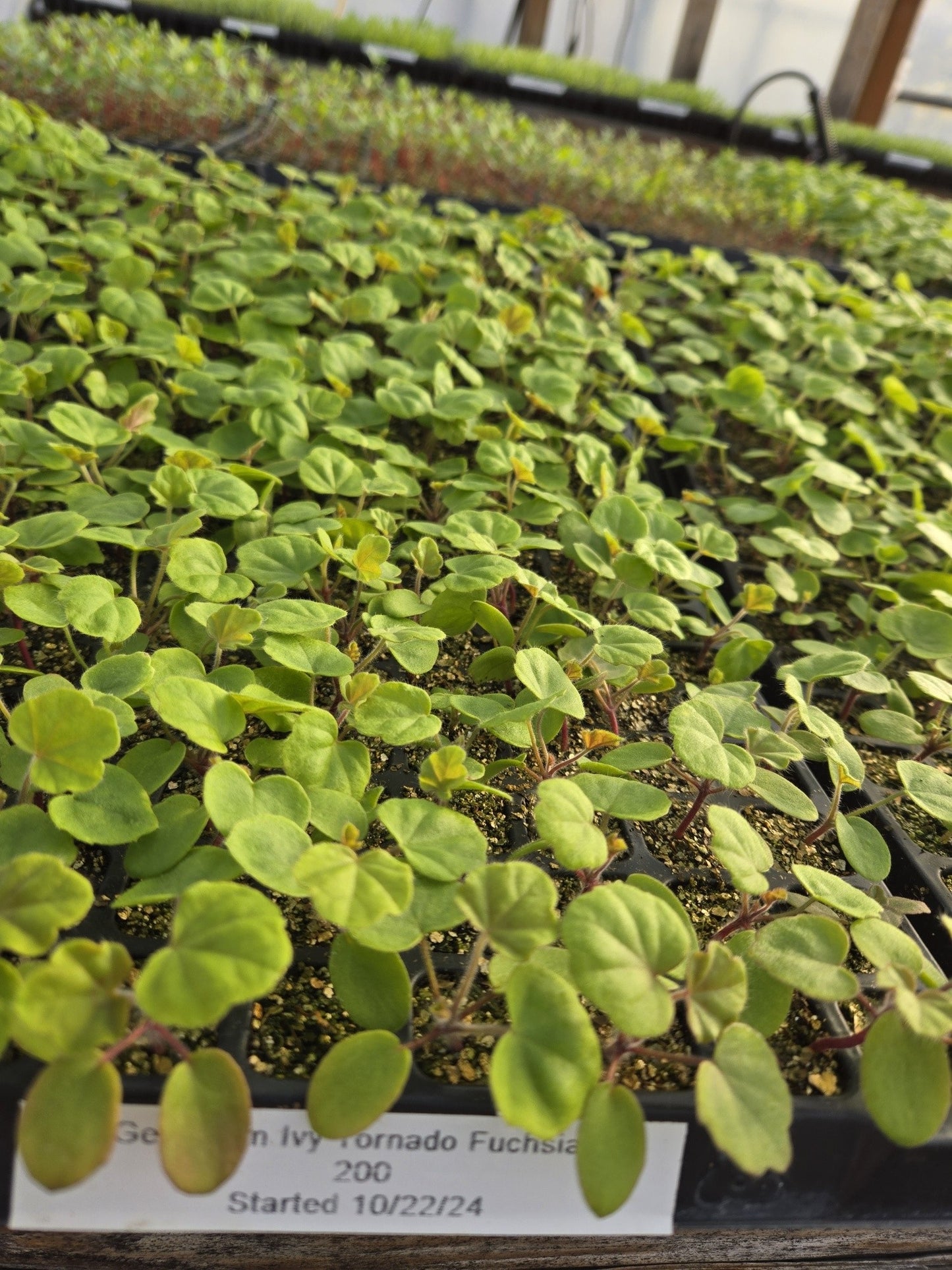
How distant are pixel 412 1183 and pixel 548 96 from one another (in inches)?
182

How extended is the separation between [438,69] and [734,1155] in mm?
4613

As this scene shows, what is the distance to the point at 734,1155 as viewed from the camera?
1.45ft

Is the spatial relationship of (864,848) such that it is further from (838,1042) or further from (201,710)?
(201,710)

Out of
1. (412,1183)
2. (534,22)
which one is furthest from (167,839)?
(534,22)

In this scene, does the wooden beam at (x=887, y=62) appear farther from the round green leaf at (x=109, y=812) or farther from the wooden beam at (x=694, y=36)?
the round green leaf at (x=109, y=812)

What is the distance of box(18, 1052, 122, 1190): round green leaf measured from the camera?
1.35 ft

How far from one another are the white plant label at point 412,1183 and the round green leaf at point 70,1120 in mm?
93

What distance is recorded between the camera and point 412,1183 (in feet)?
1.67

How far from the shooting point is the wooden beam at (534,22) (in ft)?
21.5

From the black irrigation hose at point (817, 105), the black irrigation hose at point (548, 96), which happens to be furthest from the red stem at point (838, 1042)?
the black irrigation hose at point (548, 96)

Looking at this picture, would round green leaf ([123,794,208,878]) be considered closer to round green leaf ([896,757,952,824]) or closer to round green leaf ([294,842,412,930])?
round green leaf ([294,842,412,930])

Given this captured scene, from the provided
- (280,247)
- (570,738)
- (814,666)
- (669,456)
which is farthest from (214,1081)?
(280,247)

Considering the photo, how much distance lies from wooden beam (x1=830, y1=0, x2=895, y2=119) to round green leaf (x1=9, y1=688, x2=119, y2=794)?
276 inches

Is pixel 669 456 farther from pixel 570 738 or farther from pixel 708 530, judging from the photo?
pixel 570 738
